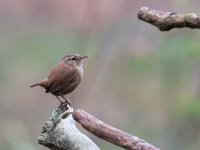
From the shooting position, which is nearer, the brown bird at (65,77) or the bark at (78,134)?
the bark at (78,134)

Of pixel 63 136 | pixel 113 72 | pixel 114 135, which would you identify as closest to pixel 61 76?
pixel 63 136

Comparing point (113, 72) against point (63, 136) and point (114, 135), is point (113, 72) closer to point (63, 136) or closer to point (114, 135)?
point (63, 136)

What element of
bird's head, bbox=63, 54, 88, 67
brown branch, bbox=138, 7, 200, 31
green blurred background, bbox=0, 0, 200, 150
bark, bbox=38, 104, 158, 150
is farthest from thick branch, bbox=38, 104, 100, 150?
green blurred background, bbox=0, 0, 200, 150

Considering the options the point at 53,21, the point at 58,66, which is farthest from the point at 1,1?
the point at 58,66

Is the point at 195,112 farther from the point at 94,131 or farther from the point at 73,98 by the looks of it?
the point at 94,131

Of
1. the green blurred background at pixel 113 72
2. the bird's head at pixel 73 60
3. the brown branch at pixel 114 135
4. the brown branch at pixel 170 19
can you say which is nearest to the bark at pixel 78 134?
the brown branch at pixel 114 135

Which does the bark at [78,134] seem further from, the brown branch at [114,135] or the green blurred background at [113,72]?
the green blurred background at [113,72]
